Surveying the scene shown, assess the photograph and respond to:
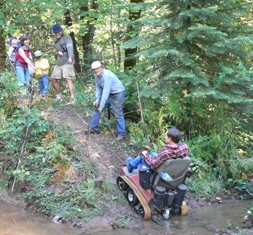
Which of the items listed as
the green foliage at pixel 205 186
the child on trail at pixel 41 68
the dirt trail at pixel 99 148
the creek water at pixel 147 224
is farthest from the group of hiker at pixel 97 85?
the green foliage at pixel 205 186

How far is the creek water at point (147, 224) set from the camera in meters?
5.79

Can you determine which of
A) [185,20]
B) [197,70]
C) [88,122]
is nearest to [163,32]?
[185,20]

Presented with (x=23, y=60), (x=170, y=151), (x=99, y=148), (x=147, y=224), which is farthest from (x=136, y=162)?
(x=23, y=60)

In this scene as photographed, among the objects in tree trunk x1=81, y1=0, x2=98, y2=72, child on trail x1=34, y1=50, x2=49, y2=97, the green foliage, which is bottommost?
the green foliage

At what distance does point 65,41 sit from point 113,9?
10.2ft

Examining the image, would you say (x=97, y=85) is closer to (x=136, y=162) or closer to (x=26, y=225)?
(x=136, y=162)

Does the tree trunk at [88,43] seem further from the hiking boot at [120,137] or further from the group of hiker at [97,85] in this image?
the hiking boot at [120,137]

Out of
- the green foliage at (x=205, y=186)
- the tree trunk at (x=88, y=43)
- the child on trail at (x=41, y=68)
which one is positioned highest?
the child on trail at (x=41, y=68)

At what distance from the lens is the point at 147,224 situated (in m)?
6.17

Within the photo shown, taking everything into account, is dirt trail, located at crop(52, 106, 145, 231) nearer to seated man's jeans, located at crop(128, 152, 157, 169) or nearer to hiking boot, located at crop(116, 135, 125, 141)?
hiking boot, located at crop(116, 135, 125, 141)

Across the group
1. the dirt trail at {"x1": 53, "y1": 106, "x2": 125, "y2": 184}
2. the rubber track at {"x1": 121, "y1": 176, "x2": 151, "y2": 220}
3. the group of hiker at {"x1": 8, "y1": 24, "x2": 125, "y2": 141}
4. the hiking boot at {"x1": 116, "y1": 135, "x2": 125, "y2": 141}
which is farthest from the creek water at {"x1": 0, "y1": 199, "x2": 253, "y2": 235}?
the group of hiker at {"x1": 8, "y1": 24, "x2": 125, "y2": 141}

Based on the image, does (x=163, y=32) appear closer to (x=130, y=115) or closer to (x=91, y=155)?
(x=130, y=115)

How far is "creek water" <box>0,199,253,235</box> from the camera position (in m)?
5.79

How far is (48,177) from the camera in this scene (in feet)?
23.0
